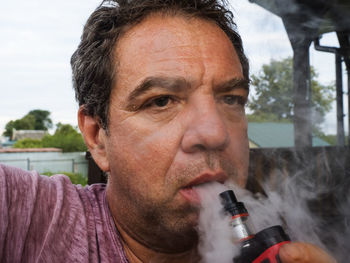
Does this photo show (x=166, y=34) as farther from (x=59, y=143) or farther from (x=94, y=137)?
(x=59, y=143)

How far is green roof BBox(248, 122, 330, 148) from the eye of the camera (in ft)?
18.7

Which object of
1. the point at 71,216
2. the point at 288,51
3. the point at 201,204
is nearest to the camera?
the point at 201,204

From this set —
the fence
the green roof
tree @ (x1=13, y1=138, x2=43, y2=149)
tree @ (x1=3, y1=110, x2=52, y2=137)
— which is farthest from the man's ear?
tree @ (x1=3, y1=110, x2=52, y2=137)

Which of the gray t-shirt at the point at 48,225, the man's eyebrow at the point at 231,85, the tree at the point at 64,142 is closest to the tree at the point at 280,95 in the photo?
the man's eyebrow at the point at 231,85

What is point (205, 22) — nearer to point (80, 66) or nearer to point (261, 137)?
point (80, 66)

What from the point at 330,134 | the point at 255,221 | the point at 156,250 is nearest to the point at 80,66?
the point at 156,250

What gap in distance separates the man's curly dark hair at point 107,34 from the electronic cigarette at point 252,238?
3.36ft

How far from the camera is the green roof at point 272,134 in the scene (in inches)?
224

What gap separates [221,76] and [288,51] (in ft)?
12.2

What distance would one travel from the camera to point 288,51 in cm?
506

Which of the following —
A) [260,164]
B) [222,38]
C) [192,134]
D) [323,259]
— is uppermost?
[222,38]

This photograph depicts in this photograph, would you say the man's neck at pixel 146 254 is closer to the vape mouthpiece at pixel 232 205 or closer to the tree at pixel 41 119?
the vape mouthpiece at pixel 232 205

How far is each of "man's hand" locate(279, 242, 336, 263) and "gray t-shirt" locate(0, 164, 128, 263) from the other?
0.98 meters

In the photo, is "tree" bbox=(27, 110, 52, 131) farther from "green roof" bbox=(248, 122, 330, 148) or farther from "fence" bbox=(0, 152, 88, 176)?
"green roof" bbox=(248, 122, 330, 148)
